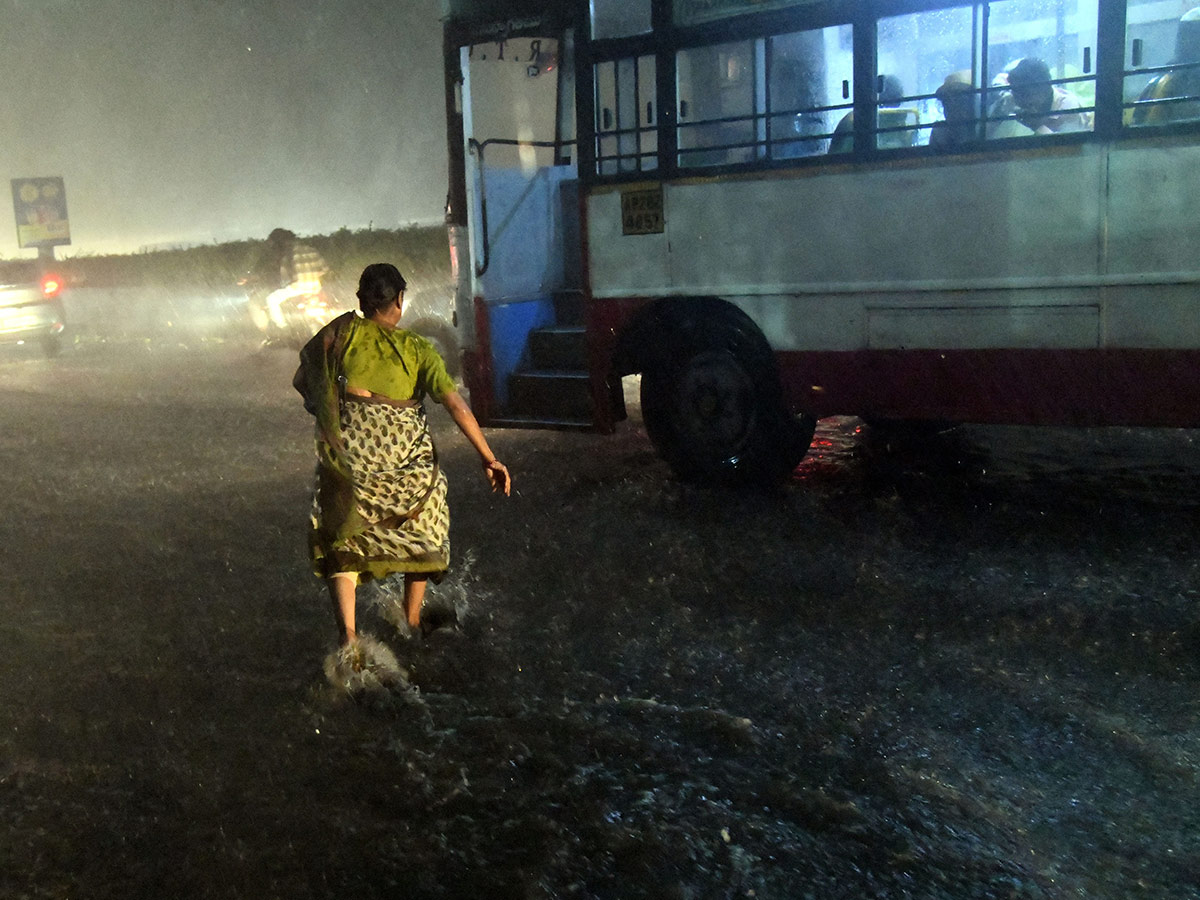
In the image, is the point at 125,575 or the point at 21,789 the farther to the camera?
the point at 125,575

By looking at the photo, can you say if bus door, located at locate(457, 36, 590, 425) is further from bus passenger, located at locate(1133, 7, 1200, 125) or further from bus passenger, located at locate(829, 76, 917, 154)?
bus passenger, located at locate(1133, 7, 1200, 125)

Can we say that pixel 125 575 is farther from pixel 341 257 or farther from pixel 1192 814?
pixel 341 257

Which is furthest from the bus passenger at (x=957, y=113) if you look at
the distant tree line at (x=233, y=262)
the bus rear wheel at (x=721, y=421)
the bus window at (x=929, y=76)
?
the distant tree line at (x=233, y=262)

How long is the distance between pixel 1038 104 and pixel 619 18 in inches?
103

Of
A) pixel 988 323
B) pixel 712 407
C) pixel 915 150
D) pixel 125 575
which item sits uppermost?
pixel 915 150

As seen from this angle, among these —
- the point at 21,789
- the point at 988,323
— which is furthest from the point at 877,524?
the point at 21,789

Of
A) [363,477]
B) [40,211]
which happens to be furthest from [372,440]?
[40,211]

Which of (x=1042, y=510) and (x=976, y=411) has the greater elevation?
(x=976, y=411)

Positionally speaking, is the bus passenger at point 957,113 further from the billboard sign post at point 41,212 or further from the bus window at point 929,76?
the billboard sign post at point 41,212

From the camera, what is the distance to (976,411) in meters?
6.57

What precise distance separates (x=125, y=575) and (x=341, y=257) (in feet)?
118

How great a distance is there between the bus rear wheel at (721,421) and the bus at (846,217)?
1 centimetres

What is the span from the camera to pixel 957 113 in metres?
6.34

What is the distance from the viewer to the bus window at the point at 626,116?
7.43 meters
